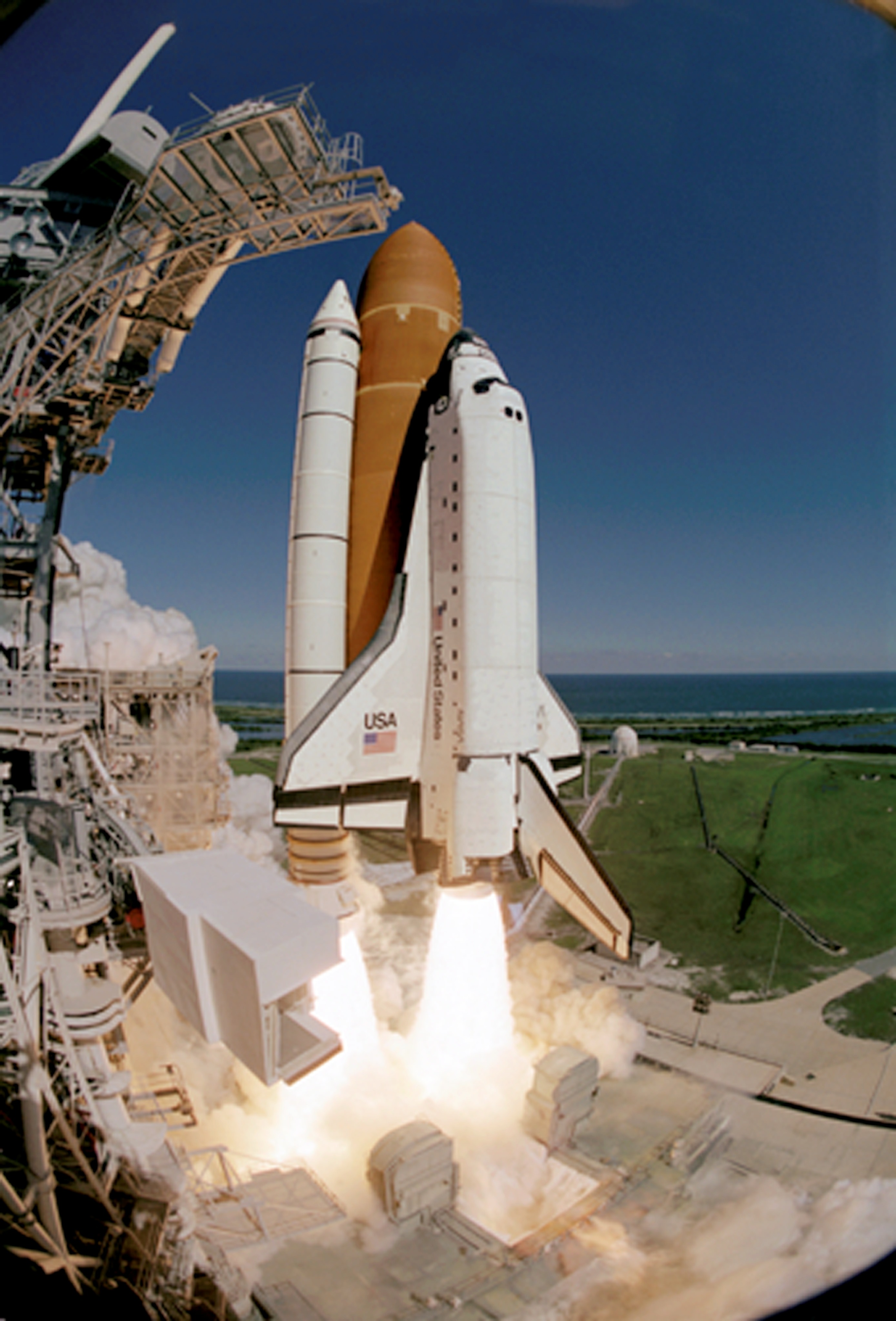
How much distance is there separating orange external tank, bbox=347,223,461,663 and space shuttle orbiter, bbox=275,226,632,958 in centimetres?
3

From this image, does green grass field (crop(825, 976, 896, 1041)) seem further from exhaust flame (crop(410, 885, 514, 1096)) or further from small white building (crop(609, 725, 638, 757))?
small white building (crop(609, 725, 638, 757))

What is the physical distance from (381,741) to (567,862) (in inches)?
123

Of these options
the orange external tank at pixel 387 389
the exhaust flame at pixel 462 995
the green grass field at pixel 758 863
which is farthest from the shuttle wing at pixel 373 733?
the green grass field at pixel 758 863

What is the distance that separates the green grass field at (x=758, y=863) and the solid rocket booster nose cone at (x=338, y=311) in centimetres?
1568

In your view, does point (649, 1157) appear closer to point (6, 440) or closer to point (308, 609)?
point (308, 609)

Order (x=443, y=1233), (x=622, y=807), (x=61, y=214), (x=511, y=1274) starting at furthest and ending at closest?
1. (x=622, y=807)
2. (x=61, y=214)
3. (x=443, y=1233)
4. (x=511, y=1274)

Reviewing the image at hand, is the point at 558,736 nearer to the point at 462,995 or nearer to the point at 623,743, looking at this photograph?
the point at 462,995

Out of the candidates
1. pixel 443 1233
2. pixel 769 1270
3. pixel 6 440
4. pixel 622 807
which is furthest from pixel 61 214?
pixel 622 807

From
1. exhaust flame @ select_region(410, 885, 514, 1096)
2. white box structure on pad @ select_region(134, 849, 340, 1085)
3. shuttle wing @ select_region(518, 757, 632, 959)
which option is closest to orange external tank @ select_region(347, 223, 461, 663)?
shuttle wing @ select_region(518, 757, 632, 959)

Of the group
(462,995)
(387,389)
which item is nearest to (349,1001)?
(462,995)

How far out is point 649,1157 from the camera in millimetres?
9656

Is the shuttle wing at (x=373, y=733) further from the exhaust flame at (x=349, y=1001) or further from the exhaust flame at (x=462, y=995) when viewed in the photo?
the exhaust flame at (x=349, y=1001)

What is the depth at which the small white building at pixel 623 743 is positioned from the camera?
134 ft

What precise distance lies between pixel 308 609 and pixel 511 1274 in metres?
8.45
